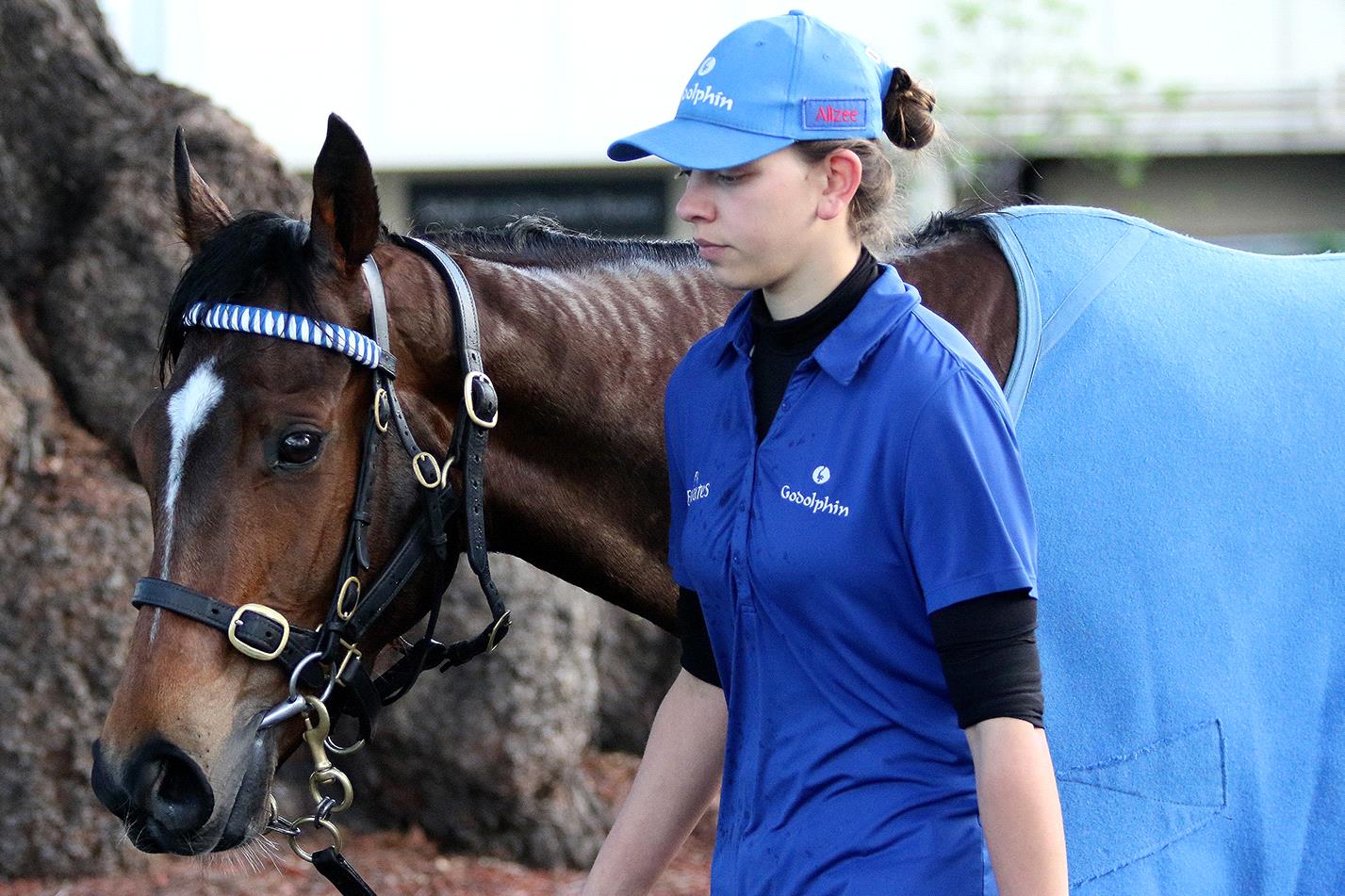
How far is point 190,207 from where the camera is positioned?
9.08 ft

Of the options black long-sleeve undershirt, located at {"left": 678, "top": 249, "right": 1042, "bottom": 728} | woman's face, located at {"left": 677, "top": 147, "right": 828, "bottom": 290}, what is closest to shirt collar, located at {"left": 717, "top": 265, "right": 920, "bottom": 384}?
woman's face, located at {"left": 677, "top": 147, "right": 828, "bottom": 290}

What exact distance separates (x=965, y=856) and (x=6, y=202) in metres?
4.52

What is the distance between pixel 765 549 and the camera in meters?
1.83

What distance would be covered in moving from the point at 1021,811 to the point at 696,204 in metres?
0.86

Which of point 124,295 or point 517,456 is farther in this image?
point 124,295

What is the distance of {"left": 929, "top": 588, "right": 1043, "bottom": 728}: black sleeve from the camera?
1.66 meters

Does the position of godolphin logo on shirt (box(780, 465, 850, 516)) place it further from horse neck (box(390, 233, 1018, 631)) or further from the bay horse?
horse neck (box(390, 233, 1018, 631))

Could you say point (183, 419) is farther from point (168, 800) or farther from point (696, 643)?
point (696, 643)

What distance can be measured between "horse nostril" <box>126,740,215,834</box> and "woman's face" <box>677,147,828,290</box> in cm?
113

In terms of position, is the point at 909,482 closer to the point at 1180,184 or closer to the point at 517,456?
the point at 517,456

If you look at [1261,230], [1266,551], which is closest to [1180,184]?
[1261,230]

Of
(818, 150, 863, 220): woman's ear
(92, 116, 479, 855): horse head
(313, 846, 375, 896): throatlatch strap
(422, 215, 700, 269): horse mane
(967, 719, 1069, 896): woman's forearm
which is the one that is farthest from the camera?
(422, 215, 700, 269): horse mane

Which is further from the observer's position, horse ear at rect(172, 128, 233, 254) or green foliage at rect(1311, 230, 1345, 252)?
green foliage at rect(1311, 230, 1345, 252)

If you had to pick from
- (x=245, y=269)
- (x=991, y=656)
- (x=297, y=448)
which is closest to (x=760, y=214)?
(x=991, y=656)
